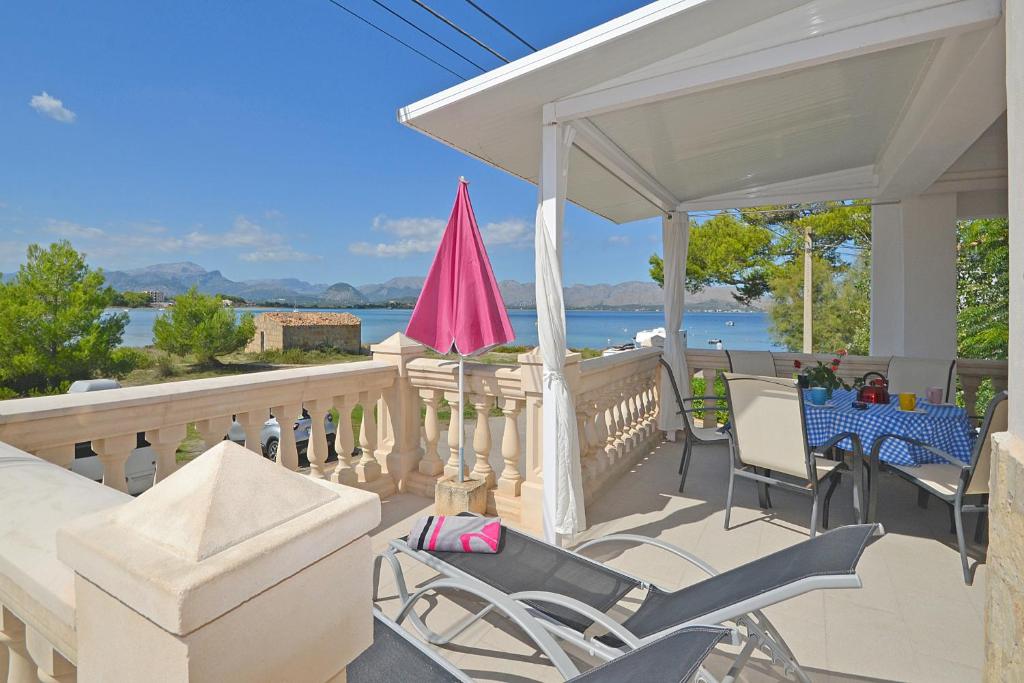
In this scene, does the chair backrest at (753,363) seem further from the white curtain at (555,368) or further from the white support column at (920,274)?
the white curtain at (555,368)

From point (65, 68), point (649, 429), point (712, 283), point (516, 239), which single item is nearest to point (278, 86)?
point (65, 68)

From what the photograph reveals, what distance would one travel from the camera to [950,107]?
316 centimetres

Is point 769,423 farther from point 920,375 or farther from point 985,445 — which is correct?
point 920,375

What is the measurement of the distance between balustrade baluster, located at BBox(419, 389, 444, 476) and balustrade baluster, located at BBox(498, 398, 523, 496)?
0.49 metres

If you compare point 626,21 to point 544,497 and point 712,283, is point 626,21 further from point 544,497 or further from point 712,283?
point 712,283

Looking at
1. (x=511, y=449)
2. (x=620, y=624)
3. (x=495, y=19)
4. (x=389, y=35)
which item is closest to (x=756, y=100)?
A: (x=511, y=449)

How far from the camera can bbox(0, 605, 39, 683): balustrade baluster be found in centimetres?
90

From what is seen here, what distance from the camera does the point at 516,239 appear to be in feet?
304

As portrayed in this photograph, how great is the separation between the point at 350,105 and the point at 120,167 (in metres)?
39.2

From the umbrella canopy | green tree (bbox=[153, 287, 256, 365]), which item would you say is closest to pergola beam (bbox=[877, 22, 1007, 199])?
the umbrella canopy

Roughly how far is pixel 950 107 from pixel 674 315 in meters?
2.78

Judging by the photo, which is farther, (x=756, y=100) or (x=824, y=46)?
(x=756, y=100)

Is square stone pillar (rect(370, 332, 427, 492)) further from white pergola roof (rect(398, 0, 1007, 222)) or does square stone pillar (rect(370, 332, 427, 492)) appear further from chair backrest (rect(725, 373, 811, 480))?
chair backrest (rect(725, 373, 811, 480))

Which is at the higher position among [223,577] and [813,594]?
[223,577]
